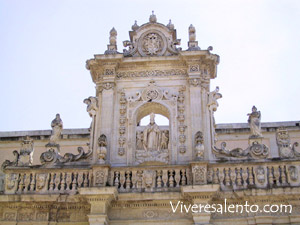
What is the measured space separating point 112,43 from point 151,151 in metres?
3.78

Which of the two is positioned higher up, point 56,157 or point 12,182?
point 56,157

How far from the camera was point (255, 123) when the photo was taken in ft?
41.2

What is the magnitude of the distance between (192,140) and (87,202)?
3189 millimetres

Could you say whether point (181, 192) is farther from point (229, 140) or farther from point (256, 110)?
point (229, 140)

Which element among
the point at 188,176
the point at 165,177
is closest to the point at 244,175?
the point at 188,176

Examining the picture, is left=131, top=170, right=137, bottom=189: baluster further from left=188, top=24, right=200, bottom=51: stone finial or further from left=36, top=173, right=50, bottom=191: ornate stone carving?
left=188, top=24, right=200, bottom=51: stone finial

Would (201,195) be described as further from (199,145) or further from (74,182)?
(74,182)

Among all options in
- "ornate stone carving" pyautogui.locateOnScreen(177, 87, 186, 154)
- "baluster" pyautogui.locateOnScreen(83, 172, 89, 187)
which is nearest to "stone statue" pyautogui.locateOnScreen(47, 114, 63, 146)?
"baluster" pyautogui.locateOnScreen(83, 172, 89, 187)

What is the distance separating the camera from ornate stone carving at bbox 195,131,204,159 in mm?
11969

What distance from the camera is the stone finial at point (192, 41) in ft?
45.8

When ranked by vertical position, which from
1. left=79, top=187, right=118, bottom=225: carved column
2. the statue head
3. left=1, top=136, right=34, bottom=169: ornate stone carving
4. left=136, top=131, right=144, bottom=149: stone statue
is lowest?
left=79, top=187, right=118, bottom=225: carved column

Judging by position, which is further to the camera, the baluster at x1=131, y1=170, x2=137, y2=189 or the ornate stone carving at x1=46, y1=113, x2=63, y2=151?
the ornate stone carving at x1=46, y1=113, x2=63, y2=151

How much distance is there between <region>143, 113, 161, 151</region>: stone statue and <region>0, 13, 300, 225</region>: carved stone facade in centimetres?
3

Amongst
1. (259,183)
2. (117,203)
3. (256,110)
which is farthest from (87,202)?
(256,110)
